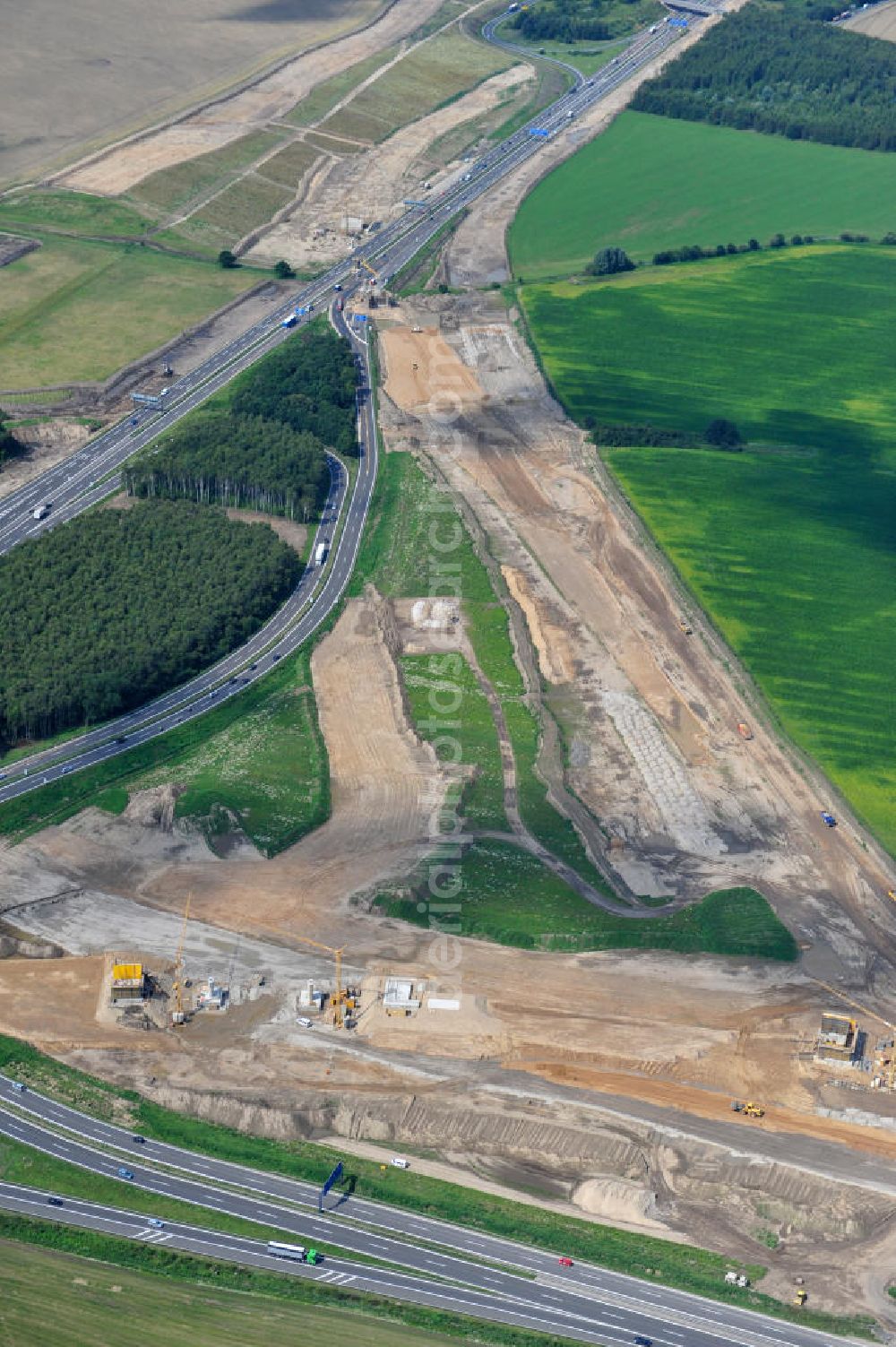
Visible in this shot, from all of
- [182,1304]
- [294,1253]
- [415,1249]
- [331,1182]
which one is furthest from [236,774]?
[182,1304]

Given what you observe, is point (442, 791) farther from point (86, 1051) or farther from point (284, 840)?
point (86, 1051)

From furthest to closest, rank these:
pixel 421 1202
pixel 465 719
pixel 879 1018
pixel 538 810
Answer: pixel 465 719, pixel 538 810, pixel 879 1018, pixel 421 1202

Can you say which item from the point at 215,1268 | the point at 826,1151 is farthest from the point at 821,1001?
the point at 215,1268

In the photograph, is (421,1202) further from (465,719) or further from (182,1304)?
(465,719)

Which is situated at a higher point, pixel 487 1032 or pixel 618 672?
pixel 618 672

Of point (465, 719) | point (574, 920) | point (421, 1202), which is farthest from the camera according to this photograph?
point (465, 719)

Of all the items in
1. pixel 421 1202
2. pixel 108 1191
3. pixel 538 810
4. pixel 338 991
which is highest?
pixel 538 810
